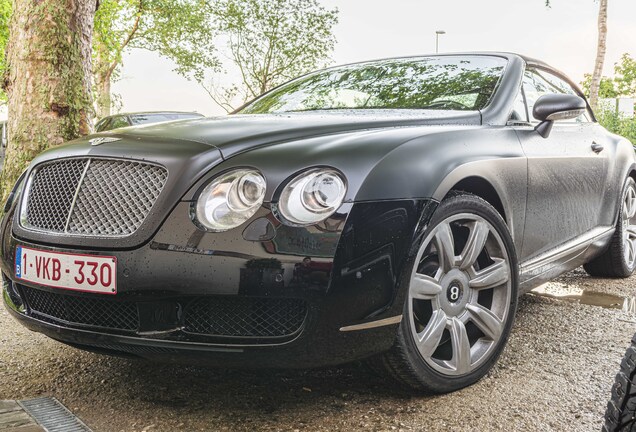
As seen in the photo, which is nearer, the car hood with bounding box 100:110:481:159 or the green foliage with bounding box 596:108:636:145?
the car hood with bounding box 100:110:481:159

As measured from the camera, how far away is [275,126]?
2480 mm

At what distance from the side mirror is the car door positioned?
0.09 meters

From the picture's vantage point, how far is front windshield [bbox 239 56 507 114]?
10.3ft

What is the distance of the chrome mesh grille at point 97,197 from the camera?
2.16 m

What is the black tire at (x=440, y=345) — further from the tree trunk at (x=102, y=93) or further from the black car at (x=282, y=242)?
the tree trunk at (x=102, y=93)

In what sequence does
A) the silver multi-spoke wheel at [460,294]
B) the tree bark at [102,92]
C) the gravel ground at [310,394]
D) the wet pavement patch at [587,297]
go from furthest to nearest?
the tree bark at [102,92]
the wet pavement patch at [587,297]
the silver multi-spoke wheel at [460,294]
the gravel ground at [310,394]

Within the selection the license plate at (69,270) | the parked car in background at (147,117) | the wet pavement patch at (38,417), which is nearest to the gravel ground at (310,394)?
the wet pavement patch at (38,417)

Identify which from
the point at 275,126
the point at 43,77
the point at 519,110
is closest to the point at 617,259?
the point at 519,110

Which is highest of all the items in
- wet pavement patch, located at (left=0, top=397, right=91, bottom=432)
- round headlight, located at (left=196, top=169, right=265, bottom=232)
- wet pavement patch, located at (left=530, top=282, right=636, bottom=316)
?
round headlight, located at (left=196, top=169, right=265, bottom=232)

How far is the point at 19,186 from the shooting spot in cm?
270

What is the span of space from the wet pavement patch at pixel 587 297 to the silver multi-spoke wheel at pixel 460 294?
1.60m

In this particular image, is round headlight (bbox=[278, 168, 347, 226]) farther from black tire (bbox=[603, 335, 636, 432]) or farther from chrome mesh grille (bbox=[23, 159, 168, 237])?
black tire (bbox=[603, 335, 636, 432])

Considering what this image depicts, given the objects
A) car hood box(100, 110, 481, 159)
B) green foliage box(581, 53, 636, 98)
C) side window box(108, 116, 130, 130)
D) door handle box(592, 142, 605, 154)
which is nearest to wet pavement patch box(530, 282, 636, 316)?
door handle box(592, 142, 605, 154)

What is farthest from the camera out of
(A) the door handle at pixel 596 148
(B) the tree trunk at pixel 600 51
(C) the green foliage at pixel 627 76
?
(C) the green foliage at pixel 627 76
